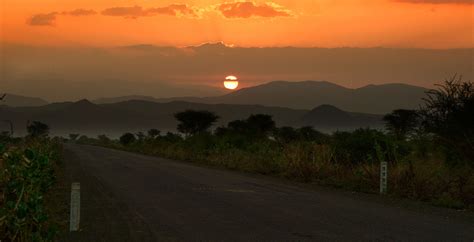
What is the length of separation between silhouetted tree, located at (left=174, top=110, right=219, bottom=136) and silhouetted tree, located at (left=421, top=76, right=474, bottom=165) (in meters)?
69.1

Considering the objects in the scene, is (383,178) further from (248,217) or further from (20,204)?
(20,204)

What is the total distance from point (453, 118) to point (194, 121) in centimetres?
7107

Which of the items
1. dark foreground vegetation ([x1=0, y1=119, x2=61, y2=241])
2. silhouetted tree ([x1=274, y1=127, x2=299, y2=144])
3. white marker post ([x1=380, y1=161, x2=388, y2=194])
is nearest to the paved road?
white marker post ([x1=380, y1=161, x2=388, y2=194])

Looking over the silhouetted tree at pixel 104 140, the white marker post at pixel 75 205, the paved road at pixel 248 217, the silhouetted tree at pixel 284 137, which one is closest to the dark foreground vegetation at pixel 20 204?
the white marker post at pixel 75 205

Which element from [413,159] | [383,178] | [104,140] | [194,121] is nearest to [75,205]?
[383,178]

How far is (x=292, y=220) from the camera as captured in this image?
12156 mm

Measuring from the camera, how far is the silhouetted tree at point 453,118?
1870 centimetres

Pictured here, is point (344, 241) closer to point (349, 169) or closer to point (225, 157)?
point (349, 169)

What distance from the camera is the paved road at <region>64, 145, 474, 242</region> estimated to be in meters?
10.5

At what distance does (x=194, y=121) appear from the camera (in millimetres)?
89500

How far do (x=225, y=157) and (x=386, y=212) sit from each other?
825 inches

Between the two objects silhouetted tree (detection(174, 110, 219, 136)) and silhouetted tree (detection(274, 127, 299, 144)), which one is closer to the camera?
silhouetted tree (detection(274, 127, 299, 144))

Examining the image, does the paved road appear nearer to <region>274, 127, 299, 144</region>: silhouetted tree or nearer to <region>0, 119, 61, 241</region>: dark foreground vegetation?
<region>0, 119, 61, 241</region>: dark foreground vegetation

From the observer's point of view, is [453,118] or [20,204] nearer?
[20,204]
